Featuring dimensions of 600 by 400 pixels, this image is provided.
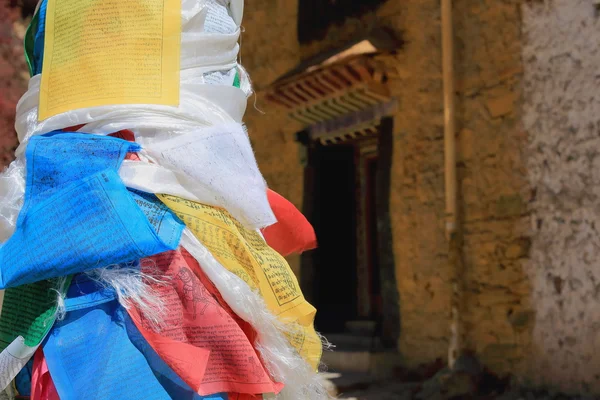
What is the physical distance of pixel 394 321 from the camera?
3.95 m

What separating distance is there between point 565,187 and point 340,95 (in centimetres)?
172

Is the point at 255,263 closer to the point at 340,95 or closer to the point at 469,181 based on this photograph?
the point at 469,181

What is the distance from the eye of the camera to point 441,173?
3.70m

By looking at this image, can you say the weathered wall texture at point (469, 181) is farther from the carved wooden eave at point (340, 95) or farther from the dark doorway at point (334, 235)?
the dark doorway at point (334, 235)

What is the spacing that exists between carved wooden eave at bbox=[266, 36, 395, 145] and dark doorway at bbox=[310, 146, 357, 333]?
0.84 ft

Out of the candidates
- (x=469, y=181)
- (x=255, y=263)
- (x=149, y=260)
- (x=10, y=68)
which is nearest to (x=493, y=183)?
(x=469, y=181)

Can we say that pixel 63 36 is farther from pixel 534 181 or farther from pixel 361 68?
pixel 361 68

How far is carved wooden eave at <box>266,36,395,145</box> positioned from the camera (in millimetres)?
3994

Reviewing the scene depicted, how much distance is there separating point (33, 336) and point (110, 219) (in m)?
0.18

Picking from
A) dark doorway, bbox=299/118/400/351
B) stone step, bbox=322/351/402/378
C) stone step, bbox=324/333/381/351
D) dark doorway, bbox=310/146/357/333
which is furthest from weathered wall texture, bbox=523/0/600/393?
dark doorway, bbox=310/146/357/333

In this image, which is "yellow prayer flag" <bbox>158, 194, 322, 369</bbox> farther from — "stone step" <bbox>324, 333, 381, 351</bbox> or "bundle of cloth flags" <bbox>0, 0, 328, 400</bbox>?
"stone step" <bbox>324, 333, 381, 351</bbox>

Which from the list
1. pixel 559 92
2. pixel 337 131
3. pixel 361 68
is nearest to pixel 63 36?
pixel 559 92

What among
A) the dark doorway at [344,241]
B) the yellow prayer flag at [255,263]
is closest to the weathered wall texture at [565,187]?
the dark doorway at [344,241]

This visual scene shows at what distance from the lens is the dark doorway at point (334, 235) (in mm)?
4898
